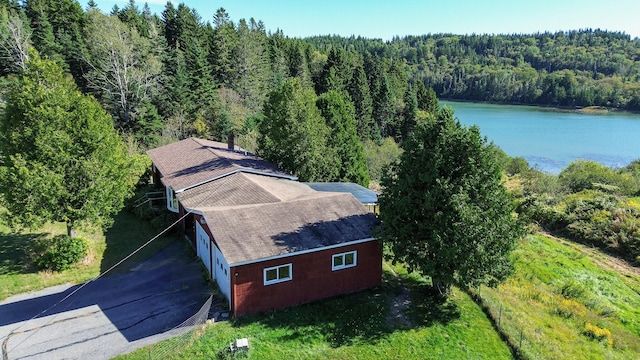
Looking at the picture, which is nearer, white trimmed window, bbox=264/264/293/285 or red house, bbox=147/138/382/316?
red house, bbox=147/138/382/316

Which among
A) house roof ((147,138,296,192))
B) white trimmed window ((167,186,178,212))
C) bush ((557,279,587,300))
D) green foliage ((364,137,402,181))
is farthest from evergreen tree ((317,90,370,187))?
bush ((557,279,587,300))

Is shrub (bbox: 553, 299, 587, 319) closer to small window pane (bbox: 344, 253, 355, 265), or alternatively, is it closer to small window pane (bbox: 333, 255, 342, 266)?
small window pane (bbox: 344, 253, 355, 265)

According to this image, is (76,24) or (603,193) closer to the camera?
(603,193)

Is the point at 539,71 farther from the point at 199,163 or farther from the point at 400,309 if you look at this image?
the point at 400,309

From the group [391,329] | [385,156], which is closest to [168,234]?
[391,329]

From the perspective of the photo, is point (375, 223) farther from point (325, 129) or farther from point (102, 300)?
point (325, 129)

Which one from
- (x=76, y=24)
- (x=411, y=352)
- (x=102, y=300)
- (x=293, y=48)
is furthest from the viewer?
(x=293, y=48)

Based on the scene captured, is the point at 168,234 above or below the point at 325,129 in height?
below
